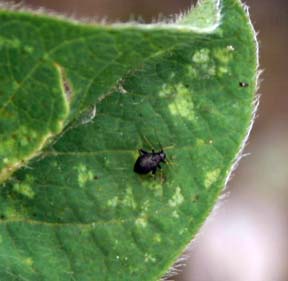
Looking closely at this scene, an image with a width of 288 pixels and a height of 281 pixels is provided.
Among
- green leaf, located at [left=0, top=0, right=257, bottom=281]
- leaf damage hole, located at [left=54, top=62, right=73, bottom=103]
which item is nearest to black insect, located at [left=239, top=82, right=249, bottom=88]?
green leaf, located at [left=0, top=0, right=257, bottom=281]

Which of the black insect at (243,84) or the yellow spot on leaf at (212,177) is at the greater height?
the black insect at (243,84)

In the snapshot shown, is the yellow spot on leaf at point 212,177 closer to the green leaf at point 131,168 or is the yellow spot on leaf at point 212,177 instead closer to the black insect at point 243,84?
the green leaf at point 131,168

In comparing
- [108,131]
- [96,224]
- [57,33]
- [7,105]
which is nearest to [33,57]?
[57,33]

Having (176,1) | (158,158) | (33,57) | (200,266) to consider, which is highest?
(176,1)

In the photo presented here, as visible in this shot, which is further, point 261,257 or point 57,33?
point 261,257

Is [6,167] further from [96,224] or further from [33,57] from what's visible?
[33,57]

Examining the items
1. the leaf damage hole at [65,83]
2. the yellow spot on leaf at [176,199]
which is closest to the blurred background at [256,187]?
the yellow spot on leaf at [176,199]
